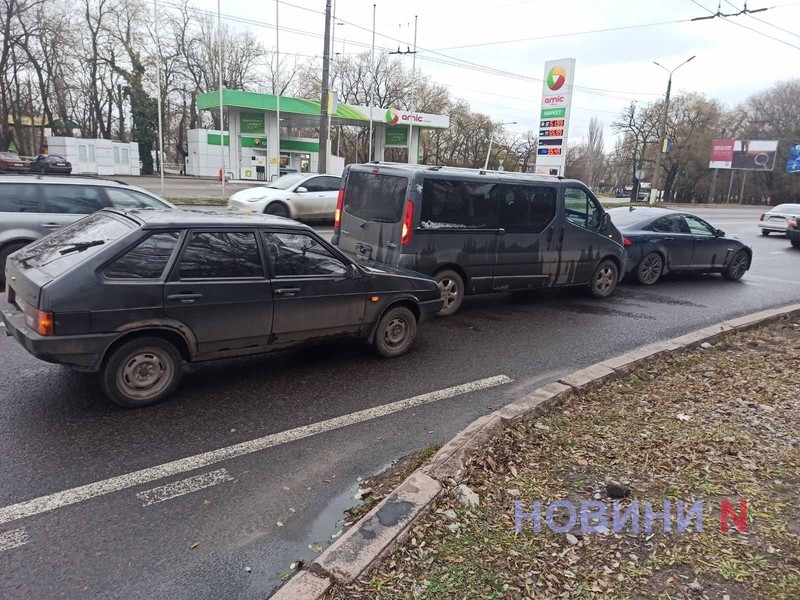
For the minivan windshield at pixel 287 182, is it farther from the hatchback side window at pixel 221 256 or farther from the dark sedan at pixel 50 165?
the dark sedan at pixel 50 165

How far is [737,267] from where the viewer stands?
12891mm

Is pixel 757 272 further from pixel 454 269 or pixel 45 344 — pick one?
pixel 45 344

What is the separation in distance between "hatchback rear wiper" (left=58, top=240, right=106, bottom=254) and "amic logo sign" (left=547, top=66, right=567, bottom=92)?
2595 centimetres

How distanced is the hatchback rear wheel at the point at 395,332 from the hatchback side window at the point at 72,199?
5.60m

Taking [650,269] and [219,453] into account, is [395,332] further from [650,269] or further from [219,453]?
[650,269]

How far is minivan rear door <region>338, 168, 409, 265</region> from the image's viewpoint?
7.53m

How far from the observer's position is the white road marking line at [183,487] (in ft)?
11.3

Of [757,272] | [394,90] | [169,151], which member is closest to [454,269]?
[757,272]

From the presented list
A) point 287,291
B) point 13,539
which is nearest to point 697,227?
point 287,291

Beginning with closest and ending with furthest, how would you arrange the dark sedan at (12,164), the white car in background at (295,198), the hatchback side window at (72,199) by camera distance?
the hatchback side window at (72,199) → the white car in background at (295,198) → the dark sedan at (12,164)

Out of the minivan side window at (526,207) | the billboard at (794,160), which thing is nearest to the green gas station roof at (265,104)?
the minivan side window at (526,207)

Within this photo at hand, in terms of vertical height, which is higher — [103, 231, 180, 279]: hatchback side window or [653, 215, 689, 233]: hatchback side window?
[653, 215, 689, 233]: hatchback side window

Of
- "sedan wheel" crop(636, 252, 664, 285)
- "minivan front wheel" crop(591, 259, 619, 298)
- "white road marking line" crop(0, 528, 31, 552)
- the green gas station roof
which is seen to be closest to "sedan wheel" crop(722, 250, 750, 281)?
"sedan wheel" crop(636, 252, 664, 285)

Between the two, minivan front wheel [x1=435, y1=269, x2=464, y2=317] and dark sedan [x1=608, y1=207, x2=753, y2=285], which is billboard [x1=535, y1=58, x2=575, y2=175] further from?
minivan front wheel [x1=435, y1=269, x2=464, y2=317]
